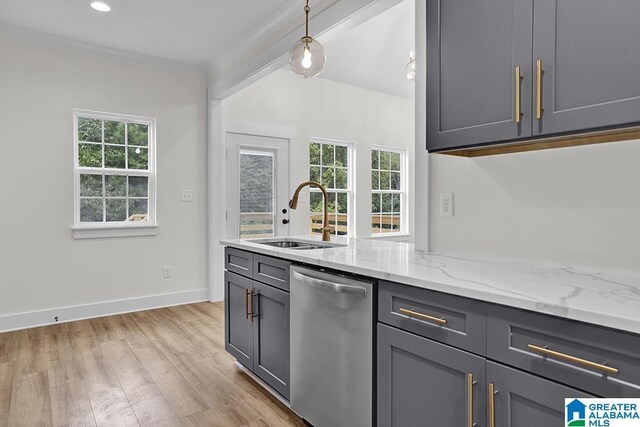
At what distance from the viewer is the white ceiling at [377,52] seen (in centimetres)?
445

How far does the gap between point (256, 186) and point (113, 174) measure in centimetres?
157

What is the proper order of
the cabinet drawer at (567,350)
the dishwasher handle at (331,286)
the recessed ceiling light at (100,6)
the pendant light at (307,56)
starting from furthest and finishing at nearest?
the recessed ceiling light at (100,6), the pendant light at (307,56), the dishwasher handle at (331,286), the cabinet drawer at (567,350)

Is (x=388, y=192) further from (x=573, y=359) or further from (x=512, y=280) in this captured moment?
(x=573, y=359)

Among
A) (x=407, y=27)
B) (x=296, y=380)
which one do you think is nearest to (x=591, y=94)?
(x=296, y=380)

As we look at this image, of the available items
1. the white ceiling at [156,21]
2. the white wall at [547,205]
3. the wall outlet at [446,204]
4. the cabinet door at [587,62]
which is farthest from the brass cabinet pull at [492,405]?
the white ceiling at [156,21]

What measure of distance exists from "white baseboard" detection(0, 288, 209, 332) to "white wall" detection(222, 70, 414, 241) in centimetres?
155

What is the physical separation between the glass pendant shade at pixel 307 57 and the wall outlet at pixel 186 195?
2.58m

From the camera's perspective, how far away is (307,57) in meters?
2.26

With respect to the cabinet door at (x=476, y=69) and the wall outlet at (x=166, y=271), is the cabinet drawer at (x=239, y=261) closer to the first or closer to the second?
the cabinet door at (x=476, y=69)

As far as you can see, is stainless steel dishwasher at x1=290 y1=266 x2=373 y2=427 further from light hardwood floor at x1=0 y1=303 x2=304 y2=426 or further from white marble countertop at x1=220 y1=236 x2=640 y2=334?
light hardwood floor at x1=0 y1=303 x2=304 y2=426

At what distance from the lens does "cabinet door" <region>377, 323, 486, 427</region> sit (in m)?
1.21

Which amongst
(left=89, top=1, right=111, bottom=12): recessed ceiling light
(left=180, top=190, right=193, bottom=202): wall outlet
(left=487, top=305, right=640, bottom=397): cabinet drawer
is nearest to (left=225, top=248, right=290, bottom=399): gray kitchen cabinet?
(left=487, top=305, right=640, bottom=397): cabinet drawer

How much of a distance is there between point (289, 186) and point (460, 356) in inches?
157

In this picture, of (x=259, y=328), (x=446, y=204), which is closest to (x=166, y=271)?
(x=259, y=328)
